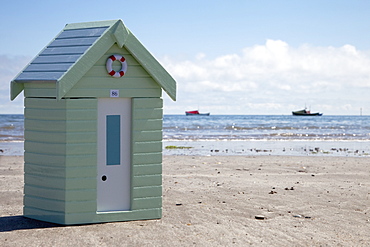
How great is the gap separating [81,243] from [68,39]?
10.5 feet

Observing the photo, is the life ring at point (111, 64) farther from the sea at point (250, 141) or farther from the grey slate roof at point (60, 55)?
the sea at point (250, 141)

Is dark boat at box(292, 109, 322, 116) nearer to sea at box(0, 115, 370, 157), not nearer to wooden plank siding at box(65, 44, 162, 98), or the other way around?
sea at box(0, 115, 370, 157)

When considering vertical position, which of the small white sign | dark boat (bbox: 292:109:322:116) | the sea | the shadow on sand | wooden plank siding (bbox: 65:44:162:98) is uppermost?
dark boat (bbox: 292:109:322:116)

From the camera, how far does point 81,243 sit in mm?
6906

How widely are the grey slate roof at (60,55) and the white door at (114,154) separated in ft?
2.43

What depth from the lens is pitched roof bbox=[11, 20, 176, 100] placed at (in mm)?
7496

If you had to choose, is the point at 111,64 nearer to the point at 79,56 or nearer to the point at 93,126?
the point at 79,56

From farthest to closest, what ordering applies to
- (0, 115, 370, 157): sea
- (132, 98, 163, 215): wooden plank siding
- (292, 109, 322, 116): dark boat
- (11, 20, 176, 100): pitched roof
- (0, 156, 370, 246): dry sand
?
1. (292, 109, 322, 116): dark boat
2. (0, 115, 370, 157): sea
3. (132, 98, 163, 215): wooden plank siding
4. (11, 20, 176, 100): pitched roof
5. (0, 156, 370, 246): dry sand

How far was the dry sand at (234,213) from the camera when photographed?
7.21 m

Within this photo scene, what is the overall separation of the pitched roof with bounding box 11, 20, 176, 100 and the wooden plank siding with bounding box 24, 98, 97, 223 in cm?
34

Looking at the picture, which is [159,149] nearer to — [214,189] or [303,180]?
[214,189]

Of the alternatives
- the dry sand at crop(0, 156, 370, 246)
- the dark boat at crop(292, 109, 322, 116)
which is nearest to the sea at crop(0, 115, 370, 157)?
the dry sand at crop(0, 156, 370, 246)

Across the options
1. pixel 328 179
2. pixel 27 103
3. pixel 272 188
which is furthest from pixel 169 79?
pixel 328 179

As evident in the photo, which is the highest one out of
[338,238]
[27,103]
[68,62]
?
[68,62]
